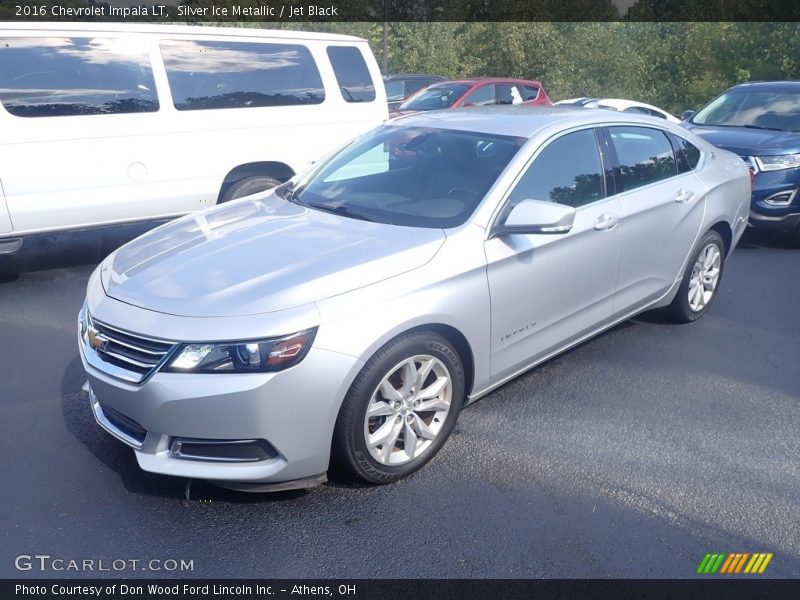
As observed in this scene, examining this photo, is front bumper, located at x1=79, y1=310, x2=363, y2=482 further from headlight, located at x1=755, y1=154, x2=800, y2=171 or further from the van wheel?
headlight, located at x1=755, y1=154, x2=800, y2=171

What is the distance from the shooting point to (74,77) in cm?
642

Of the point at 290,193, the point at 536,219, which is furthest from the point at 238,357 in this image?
the point at 290,193

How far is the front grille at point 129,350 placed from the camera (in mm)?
3139

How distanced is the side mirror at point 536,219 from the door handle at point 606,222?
2.08 ft

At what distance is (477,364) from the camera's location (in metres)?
3.81

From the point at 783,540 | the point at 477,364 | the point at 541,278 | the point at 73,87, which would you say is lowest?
the point at 783,540

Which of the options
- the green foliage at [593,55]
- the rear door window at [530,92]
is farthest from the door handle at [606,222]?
the green foliage at [593,55]

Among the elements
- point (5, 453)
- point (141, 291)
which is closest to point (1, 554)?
point (5, 453)

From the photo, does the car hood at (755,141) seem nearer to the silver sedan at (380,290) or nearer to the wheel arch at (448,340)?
the silver sedan at (380,290)

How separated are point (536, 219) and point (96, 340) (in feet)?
7.00

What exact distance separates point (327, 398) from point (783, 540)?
2035mm

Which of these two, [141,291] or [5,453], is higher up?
[141,291]

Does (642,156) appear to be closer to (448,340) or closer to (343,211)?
(343,211)
